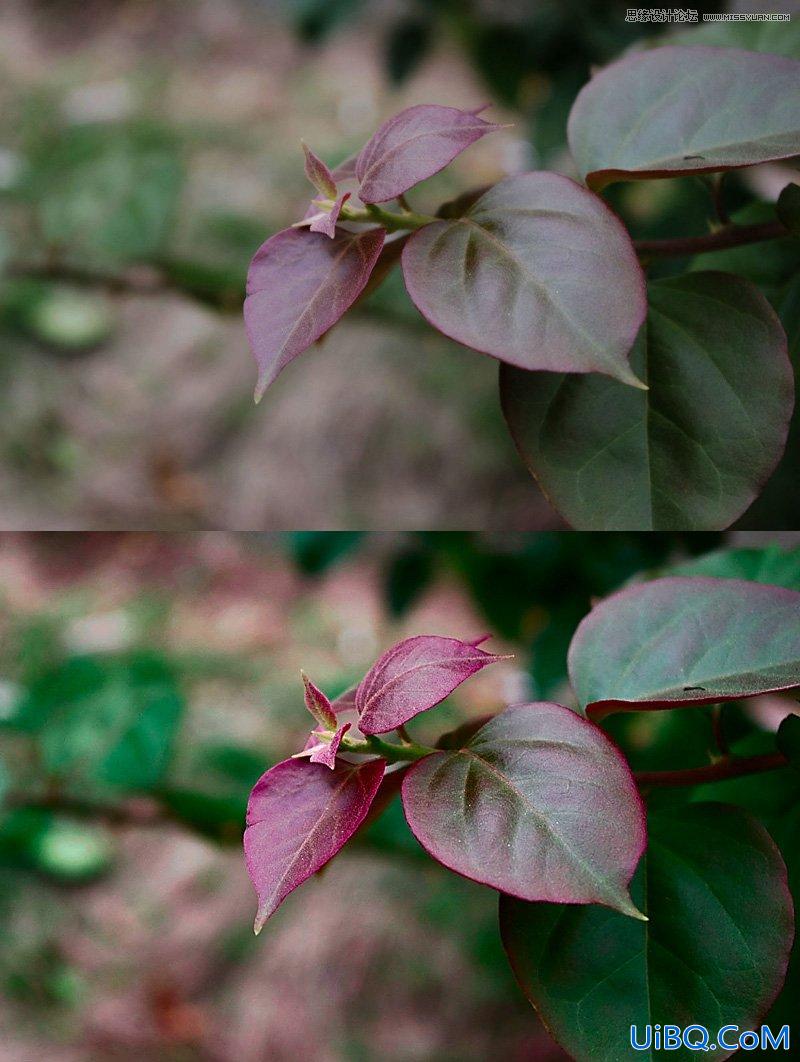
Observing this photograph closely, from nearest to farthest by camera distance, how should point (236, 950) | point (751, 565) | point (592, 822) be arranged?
point (592, 822)
point (751, 565)
point (236, 950)

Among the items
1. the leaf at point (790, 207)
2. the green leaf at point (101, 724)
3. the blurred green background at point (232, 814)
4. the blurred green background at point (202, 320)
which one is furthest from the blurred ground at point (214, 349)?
the leaf at point (790, 207)

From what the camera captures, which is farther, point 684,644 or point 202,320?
point 202,320

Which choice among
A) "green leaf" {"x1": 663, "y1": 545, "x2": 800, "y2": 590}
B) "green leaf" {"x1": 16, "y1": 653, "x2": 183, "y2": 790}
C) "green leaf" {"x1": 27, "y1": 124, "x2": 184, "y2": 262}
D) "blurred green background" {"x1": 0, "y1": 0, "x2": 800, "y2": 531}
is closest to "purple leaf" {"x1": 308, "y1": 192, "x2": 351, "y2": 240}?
"green leaf" {"x1": 663, "y1": 545, "x2": 800, "y2": 590}

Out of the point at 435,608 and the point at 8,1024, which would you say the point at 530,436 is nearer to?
the point at 8,1024

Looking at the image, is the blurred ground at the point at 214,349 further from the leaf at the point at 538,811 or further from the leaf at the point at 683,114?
the leaf at the point at 538,811

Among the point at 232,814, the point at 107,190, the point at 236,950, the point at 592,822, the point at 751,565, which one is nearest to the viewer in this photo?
the point at 592,822

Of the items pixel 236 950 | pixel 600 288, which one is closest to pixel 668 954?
pixel 600 288

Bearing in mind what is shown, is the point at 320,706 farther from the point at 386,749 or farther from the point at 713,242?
the point at 713,242
